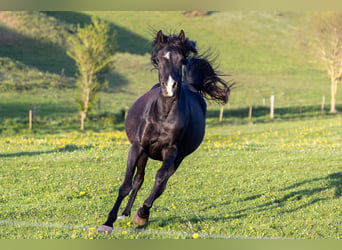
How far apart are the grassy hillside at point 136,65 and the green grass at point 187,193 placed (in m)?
9.81

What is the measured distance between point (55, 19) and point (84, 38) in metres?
40.5

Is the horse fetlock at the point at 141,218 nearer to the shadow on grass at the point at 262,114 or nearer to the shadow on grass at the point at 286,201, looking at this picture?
the shadow on grass at the point at 286,201

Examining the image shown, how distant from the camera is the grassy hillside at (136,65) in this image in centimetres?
4325

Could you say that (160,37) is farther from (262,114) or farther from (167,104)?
(262,114)

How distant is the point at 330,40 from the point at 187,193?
138ft

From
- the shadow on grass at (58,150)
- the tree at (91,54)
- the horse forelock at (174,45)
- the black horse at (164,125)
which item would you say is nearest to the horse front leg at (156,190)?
the black horse at (164,125)

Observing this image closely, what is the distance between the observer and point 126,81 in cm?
5991

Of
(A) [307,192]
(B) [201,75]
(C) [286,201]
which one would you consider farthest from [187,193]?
(A) [307,192]

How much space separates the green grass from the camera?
7789mm

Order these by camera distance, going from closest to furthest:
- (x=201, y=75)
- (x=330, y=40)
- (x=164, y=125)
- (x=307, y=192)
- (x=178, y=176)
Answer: (x=164, y=125)
(x=201, y=75)
(x=307, y=192)
(x=178, y=176)
(x=330, y=40)

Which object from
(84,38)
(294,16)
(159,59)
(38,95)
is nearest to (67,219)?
(159,59)

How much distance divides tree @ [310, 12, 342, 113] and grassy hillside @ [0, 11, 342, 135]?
3486 millimetres

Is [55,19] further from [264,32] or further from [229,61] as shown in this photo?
[264,32]

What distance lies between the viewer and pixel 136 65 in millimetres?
66500
